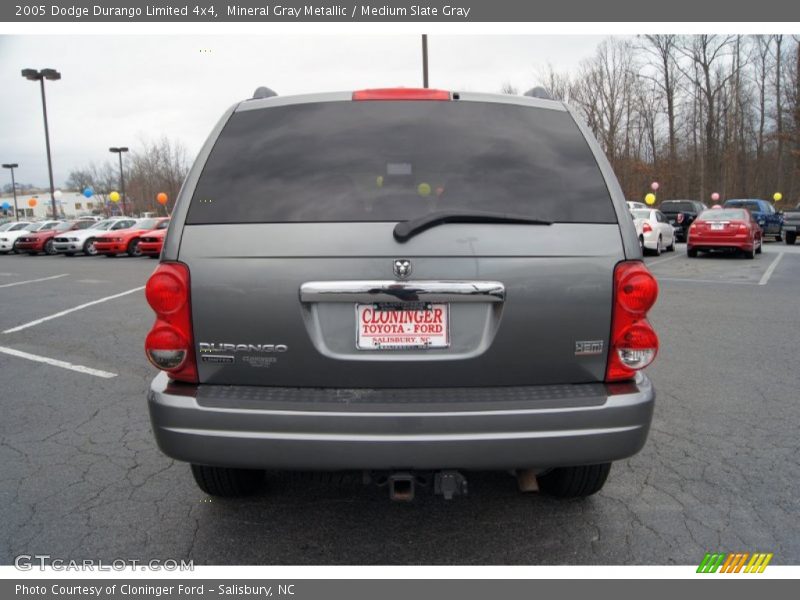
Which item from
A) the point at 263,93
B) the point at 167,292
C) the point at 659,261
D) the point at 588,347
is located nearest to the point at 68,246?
the point at 659,261

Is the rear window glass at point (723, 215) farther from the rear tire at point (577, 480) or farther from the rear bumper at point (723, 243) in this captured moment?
the rear tire at point (577, 480)

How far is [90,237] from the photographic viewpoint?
25.0m

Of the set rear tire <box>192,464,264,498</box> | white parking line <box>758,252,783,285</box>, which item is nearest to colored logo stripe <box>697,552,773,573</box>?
rear tire <box>192,464,264,498</box>

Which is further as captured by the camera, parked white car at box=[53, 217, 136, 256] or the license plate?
parked white car at box=[53, 217, 136, 256]

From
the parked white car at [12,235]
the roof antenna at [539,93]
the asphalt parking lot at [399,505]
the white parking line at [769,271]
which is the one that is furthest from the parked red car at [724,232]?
the parked white car at [12,235]

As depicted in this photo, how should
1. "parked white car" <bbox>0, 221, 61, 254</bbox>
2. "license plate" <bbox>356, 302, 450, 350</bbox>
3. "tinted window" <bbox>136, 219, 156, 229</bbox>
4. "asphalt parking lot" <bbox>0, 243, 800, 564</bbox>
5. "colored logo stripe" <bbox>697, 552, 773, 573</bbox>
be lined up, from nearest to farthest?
"license plate" <bbox>356, 302, 450, 350</bbox> < "colored logo stripe" <bbox>697, 552, 773, 573</bbox> < "asphalt parking lot" <bbox>0, 243, 800, 564</bbox> < "tinted window" <bbox>136, 219, 156, 229</bbox> < "parked white car" <bbox>0, 221, 61, 254</bbox>

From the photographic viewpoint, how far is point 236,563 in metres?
2.54

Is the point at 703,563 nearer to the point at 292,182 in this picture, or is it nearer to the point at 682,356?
the point at 292,182

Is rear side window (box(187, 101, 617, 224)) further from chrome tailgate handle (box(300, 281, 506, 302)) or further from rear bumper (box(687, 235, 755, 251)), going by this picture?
rear bumper (box(687, 235, 755, 251))

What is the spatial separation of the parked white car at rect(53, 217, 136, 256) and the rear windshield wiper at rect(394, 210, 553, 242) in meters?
25.0

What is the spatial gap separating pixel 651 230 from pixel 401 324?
17.2 m

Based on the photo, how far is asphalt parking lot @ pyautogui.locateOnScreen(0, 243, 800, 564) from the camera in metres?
2.63

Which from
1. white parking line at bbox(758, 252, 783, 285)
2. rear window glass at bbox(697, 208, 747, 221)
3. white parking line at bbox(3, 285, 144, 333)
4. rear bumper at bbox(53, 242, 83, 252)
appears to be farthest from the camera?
rear bumper at bbox(53, 242, 83, 252)

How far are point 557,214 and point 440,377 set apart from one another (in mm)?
800
